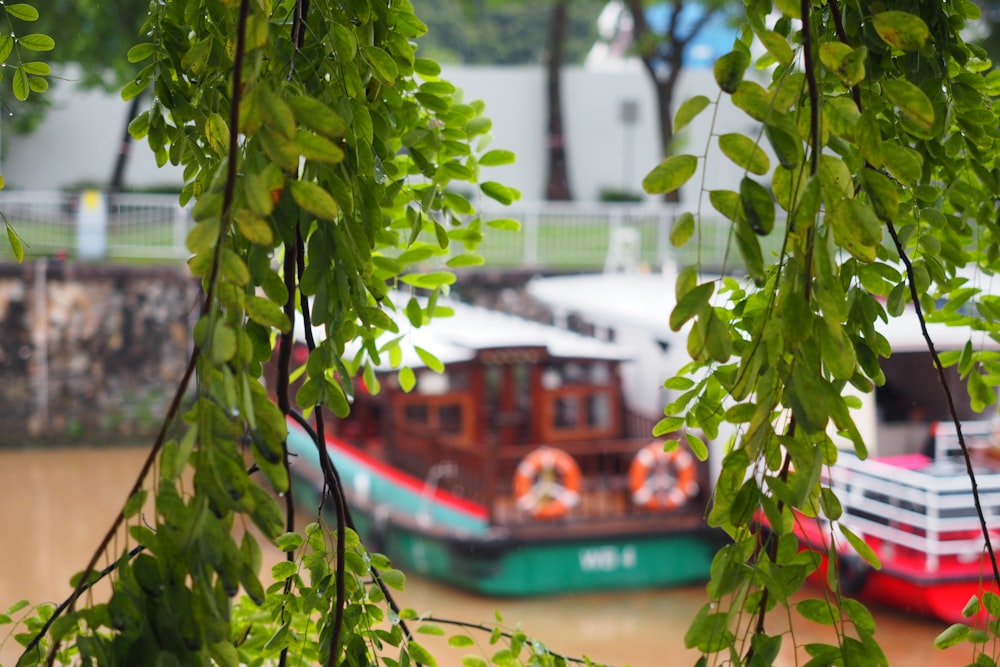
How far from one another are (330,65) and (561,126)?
5.92 metres

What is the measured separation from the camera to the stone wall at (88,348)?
15.4ft

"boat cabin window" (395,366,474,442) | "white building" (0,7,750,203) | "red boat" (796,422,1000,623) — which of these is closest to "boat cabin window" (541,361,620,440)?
"boat cabin window" (395,366,474,442)

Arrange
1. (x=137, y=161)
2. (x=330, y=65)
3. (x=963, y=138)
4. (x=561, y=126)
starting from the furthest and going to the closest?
(x=561, y=126) → (x=137, y=161) → (x=963, y=138) → (x=330, y=65)

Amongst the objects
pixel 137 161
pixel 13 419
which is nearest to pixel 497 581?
pixel 13 419

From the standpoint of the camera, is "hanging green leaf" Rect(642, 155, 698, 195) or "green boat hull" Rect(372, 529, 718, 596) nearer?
"hanging green leaf" Rect(642, 155, 698, 195)

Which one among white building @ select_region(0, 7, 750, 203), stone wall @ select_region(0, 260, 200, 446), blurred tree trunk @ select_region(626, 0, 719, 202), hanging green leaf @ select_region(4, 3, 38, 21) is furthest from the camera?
white building @ select_region(0, 7, 750, 203)

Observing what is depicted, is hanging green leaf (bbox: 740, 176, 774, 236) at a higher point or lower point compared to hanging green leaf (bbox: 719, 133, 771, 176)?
lower

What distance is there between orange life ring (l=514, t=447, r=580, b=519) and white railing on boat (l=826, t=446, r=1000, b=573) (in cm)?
76

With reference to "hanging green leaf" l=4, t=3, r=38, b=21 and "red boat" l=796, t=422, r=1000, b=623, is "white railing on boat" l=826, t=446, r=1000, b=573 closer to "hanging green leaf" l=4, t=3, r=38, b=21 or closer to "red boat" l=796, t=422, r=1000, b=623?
"red boat" l=796, t=422, r=1000, b=623

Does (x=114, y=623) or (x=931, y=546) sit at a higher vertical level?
(x=114, y=623)

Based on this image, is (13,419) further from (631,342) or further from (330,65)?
(330,65)

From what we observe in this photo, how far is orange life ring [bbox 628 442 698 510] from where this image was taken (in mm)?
3160

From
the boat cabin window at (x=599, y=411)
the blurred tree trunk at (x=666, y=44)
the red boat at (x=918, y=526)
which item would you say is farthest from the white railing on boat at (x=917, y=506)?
the blurred tree trunk at (x=666, y=44)

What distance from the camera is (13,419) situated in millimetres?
4535
